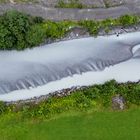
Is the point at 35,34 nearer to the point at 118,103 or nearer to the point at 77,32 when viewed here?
the point at 77,32

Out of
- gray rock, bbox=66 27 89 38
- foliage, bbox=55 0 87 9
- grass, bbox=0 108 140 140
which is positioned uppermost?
foliage, bbox=55 0 87 9

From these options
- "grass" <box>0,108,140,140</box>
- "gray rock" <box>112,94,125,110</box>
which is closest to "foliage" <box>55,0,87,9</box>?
"gray rock" <box>112,94,125,110</box>

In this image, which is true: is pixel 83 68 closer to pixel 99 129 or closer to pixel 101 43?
pixel 101 43

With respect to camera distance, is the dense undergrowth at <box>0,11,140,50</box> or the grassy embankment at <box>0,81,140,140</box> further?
the dense undergrowth at <box>0,11,140,50</box>

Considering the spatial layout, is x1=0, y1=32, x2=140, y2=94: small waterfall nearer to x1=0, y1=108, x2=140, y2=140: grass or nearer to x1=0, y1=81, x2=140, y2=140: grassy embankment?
x1=0, y1=81, x2=140, y2=140: grassy embankment

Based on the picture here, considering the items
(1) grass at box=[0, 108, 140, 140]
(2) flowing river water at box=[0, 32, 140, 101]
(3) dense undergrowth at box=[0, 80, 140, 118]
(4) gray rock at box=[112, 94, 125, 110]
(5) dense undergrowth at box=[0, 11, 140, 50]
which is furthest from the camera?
(2) flowing river water at box=[0, 32, 140, 101]

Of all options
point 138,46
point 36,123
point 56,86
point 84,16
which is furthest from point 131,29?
point 36,123

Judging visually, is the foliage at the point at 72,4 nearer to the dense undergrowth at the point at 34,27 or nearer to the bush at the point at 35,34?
the dense undergrowth at the point at 34,27
